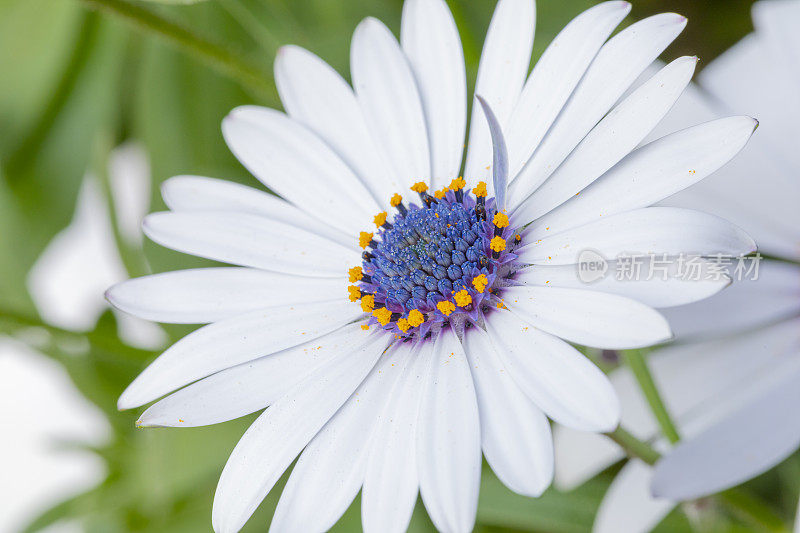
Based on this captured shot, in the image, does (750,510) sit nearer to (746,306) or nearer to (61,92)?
(746,306)

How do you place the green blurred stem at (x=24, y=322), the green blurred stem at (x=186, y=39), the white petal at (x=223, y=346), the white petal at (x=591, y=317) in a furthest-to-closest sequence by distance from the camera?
the green blurred stem at (x=24, y=322) → the green blurred stem at (x=186, y=39) → the white petal at (x=223, y=346) → the white petal at (x=591, y=317)

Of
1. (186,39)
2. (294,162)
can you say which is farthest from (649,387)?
(186,39)

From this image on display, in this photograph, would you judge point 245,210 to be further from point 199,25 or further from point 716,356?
point 199,25

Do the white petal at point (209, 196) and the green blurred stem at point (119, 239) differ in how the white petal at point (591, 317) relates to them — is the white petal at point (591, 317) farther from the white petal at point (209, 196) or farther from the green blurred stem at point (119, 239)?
the green blurred stem at point (119, 239)

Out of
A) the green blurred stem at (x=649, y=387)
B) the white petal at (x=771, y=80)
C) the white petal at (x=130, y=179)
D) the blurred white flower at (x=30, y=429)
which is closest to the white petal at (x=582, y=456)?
the green blurred stem at (x=649, y=387)

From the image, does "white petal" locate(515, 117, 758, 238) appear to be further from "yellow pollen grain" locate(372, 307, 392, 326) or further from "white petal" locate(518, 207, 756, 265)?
"yellow pollen grain" locate(372, 307, 392, 326)

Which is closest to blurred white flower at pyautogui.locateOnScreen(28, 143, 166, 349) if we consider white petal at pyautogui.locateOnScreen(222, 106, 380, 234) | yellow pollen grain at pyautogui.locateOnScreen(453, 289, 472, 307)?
white petal at pyautogui.locateOnScreen(222, 106, 380, 234)
